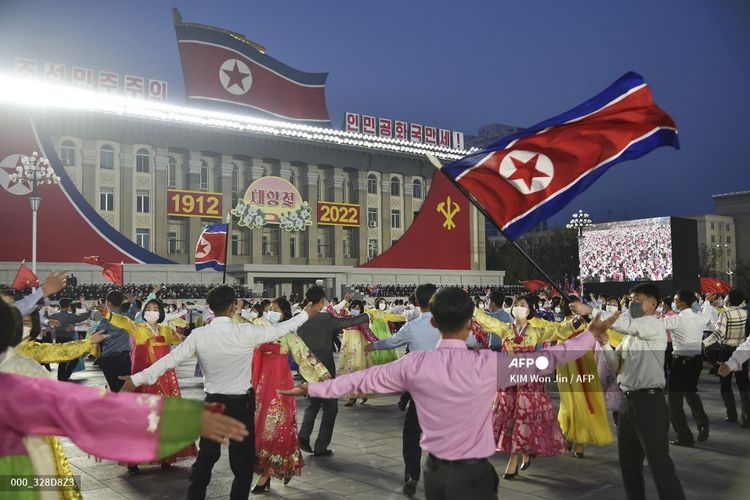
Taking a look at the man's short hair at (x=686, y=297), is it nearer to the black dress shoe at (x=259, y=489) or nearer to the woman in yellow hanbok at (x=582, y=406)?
the woman in yellow hanbok at (x=582, y=406)

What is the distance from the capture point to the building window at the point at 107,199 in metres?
41.3

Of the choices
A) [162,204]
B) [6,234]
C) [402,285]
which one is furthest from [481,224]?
[6,234]

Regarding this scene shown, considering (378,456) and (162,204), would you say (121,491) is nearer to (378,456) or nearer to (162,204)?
(378,456)

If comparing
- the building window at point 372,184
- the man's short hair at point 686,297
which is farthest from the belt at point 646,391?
the building window at point 372,184

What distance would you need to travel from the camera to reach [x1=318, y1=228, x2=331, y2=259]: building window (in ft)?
167

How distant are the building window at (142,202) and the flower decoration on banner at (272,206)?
18.1ft

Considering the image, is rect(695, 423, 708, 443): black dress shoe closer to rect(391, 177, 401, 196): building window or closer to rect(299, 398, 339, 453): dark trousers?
rect(299, 398, 339, 453): dark trousers

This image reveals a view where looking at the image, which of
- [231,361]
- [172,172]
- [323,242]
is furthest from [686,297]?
[323,242]

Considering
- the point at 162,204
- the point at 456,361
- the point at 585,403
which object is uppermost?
the point at 162,204

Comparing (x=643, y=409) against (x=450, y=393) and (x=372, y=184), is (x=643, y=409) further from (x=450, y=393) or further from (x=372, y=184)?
(x=372, y=184)

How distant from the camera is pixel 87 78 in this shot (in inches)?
1490

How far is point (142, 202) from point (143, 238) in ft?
7.72

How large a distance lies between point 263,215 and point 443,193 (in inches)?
504

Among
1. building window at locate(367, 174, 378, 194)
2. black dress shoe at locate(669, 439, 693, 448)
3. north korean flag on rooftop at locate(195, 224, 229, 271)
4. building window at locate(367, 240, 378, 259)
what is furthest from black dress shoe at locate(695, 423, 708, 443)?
building window at locate(367, 174, 378, 194)
